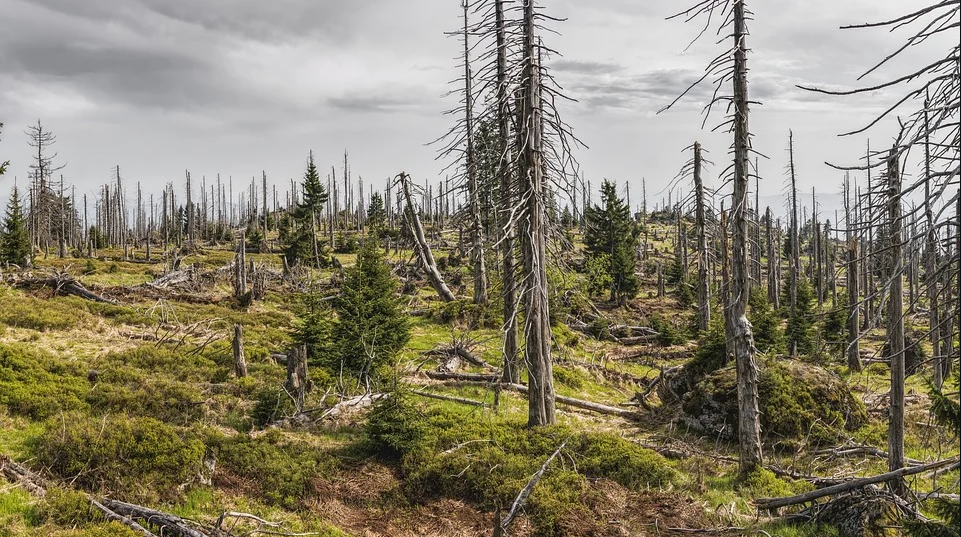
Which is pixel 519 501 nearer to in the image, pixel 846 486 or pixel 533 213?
A: pixel 846 486

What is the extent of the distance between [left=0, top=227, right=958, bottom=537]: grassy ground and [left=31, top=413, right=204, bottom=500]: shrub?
1.1 inches

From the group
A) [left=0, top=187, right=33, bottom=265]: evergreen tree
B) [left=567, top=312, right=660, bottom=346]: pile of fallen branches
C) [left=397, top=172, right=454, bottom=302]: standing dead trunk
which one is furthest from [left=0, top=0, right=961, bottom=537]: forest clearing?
[left=0, top=187, right=33, bottom=265]: evergreen tree

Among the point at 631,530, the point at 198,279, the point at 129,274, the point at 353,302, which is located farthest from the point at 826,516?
the point at 129,274

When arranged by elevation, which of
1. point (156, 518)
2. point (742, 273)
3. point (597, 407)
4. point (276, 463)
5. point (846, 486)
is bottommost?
point (597, 407)

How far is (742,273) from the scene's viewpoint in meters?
10.5

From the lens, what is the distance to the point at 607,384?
67.7 ft

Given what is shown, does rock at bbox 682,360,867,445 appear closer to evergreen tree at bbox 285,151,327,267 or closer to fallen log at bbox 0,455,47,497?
fallen log at bbox 0,455,47,497

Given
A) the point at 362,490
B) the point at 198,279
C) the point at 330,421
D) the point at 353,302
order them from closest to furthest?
the point at 362,490 < the point at 330,421 < the point at 353,302 < the point at 198,279

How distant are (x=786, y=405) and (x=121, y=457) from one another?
44.9 ft

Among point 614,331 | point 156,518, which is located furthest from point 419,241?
point 156,518

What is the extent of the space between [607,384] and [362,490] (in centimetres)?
1276

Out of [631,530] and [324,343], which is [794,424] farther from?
[324,343]

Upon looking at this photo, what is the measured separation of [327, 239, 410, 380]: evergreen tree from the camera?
15781mm

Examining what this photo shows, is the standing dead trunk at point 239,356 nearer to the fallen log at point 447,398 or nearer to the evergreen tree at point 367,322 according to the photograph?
the evergreen tree at point 367,322
